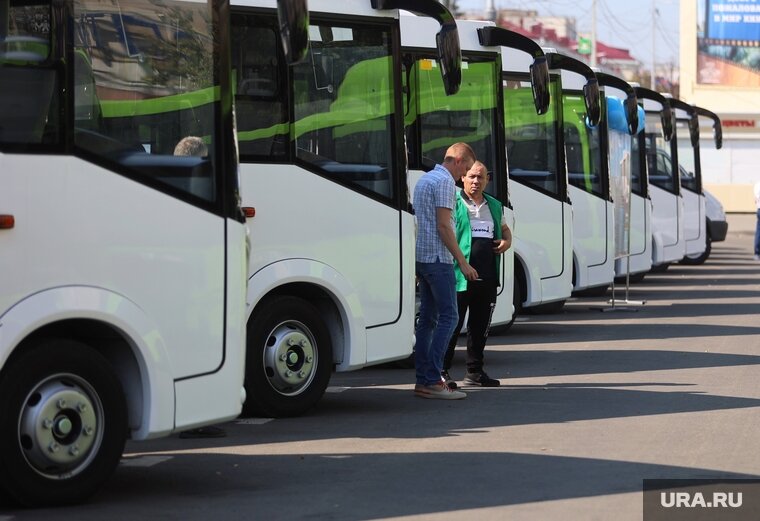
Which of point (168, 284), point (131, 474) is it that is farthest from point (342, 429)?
point (168, 284)

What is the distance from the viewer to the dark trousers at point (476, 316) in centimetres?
1185

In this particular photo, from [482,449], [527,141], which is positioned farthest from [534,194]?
[482,449]

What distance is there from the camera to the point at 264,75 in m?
10.1

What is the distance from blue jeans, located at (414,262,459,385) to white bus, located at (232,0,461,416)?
281 millimetres

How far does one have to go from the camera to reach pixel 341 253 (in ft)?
33.9

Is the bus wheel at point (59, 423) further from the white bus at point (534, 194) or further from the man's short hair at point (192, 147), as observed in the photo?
the white bus at point (534, 194)

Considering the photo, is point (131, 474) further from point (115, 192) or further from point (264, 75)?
point (264, 75)

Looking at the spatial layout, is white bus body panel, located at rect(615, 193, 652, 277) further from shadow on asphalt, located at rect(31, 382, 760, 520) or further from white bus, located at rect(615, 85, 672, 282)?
shadow on asphalt, located at rect(31, 382, 760, 520)

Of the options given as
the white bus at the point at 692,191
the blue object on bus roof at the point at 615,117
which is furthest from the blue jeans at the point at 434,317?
the white bus at the point at 692,191

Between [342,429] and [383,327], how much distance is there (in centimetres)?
107

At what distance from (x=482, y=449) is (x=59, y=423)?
2.87 meters

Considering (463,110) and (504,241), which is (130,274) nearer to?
(504,241)

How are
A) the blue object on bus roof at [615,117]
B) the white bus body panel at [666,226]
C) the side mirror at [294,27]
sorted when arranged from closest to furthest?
the side mirror at [294,27], the blue object on bus roof at [615,117], the white bus body panel at [666,226]

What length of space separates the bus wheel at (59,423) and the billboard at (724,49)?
60002 mm
